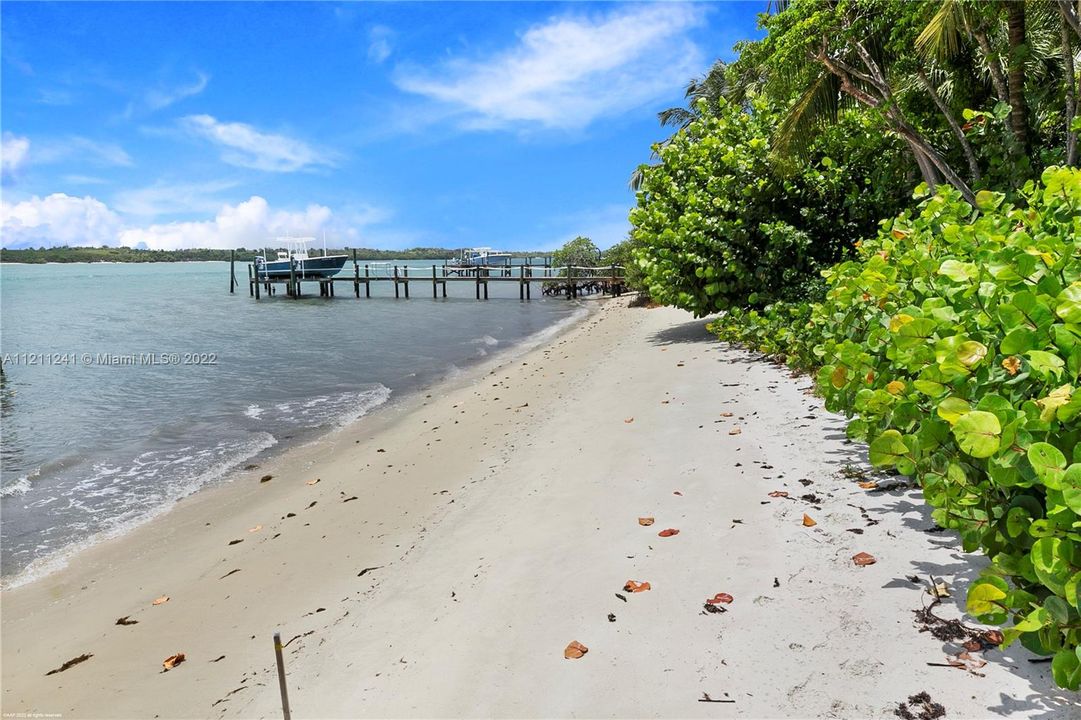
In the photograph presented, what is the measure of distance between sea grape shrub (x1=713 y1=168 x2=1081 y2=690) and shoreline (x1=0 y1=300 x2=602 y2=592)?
8.16 metres

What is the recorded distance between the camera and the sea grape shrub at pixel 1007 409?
5.92ft

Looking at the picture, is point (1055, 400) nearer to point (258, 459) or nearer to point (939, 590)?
point (939, 590)

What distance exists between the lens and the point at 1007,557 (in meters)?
2.13

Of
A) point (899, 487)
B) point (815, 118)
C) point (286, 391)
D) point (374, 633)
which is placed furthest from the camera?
point (286, 391)

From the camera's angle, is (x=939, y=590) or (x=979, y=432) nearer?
(x=979, y=432)

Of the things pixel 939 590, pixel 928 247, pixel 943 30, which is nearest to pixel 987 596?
pixel 939 590

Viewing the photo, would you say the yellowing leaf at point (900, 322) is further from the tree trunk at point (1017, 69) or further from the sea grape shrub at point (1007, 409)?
the tree trunk at point (1017, 69)

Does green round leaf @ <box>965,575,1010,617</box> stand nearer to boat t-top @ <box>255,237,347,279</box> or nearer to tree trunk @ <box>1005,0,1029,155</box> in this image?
tree trunk @ <box>1005,0,1029,155</box>

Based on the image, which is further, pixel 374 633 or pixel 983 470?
pixel 374 633

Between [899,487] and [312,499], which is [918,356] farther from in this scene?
[312,499]

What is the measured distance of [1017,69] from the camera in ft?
28.2

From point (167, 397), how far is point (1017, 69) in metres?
17.8

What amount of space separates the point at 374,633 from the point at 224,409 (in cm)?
1158

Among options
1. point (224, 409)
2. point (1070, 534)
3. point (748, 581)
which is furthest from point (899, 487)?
point (224, 409)
